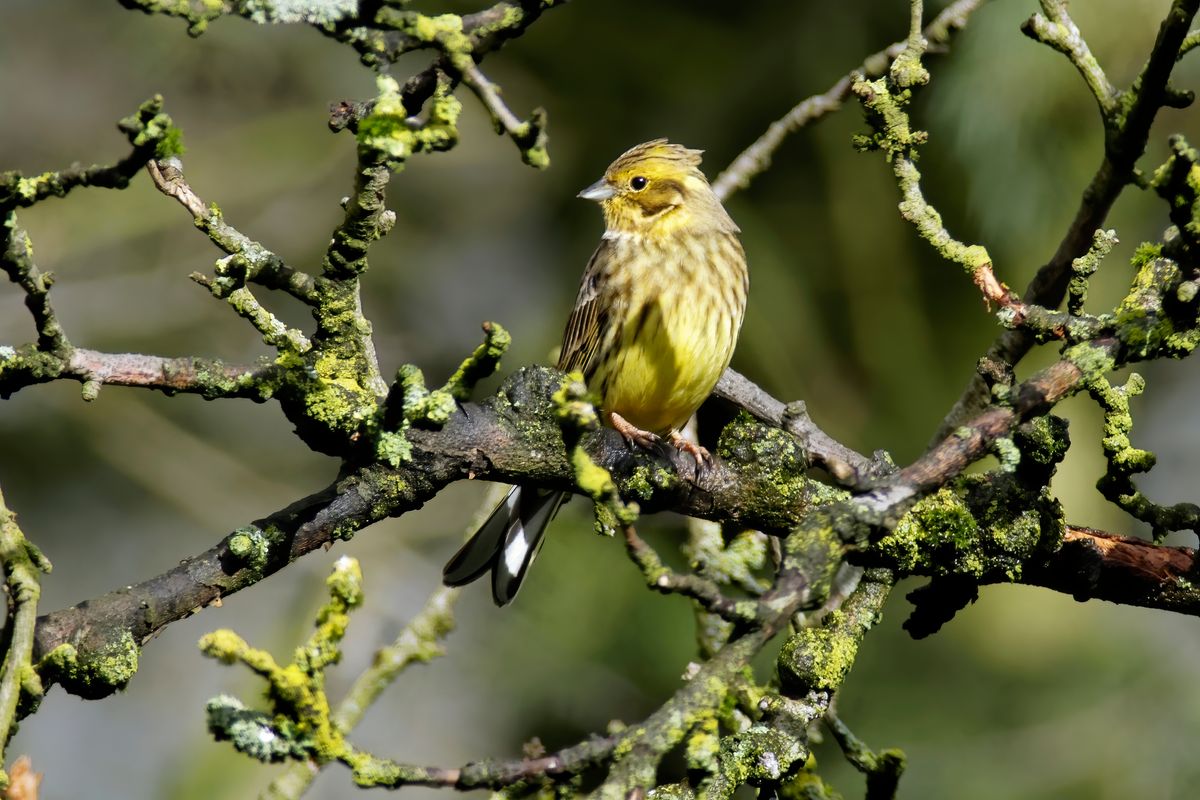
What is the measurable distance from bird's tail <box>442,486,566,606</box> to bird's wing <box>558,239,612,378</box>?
1.35 ft

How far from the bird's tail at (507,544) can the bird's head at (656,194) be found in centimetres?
94

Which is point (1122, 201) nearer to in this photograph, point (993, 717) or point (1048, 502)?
point (993, 717)

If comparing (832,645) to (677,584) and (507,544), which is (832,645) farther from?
(507,544)

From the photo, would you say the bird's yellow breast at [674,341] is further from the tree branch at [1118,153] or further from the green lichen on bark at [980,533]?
the green lichen on bark at [980,533]

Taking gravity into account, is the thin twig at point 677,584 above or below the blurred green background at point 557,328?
below

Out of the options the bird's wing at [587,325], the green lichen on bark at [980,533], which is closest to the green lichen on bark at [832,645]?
the green lichen on bark at [980,533]

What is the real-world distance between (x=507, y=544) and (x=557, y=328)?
7.72ft

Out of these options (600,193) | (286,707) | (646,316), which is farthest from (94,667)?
(600,193)

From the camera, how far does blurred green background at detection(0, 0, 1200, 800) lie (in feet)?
15.2

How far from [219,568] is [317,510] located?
0.55ft

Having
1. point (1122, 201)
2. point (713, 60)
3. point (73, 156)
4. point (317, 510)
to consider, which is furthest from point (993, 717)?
point (73, 156)

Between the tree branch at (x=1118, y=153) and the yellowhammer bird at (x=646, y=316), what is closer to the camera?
the tree branch at (x=1118, y=153)

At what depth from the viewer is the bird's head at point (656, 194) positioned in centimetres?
416

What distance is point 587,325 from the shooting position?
3.94 m
